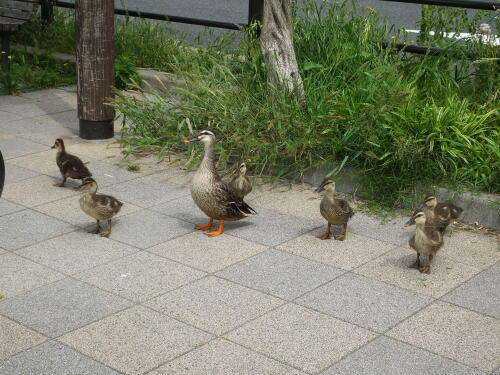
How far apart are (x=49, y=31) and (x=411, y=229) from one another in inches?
331

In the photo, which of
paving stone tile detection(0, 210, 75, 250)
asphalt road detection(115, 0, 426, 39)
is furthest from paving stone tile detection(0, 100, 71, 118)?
asphalt road detection(115, 0, 426, 39)

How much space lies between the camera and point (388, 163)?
8.03m

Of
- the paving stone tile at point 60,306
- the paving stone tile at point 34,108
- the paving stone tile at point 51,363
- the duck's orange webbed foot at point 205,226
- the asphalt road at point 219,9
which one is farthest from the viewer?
the asphalt road at point 219,9

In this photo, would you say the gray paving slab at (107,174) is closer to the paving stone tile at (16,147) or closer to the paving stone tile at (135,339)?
the paving stone tile at (16,147)

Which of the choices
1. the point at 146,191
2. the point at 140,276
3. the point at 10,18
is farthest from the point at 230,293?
the point at 10,18

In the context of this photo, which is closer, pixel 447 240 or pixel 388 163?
pixel 447 240

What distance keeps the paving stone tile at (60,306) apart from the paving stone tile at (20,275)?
93 millimetres

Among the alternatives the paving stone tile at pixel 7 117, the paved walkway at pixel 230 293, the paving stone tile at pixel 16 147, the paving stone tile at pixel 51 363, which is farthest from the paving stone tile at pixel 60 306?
the paving stone tile at pixel 7 117

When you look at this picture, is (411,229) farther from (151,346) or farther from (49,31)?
(49,31)

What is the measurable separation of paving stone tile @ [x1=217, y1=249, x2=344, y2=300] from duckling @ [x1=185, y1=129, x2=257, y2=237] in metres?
0.55

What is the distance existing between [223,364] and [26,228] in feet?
9.55

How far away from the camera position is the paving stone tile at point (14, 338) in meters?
5.43

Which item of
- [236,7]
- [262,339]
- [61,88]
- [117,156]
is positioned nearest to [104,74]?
[117,156]

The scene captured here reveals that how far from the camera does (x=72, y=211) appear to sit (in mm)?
7965
